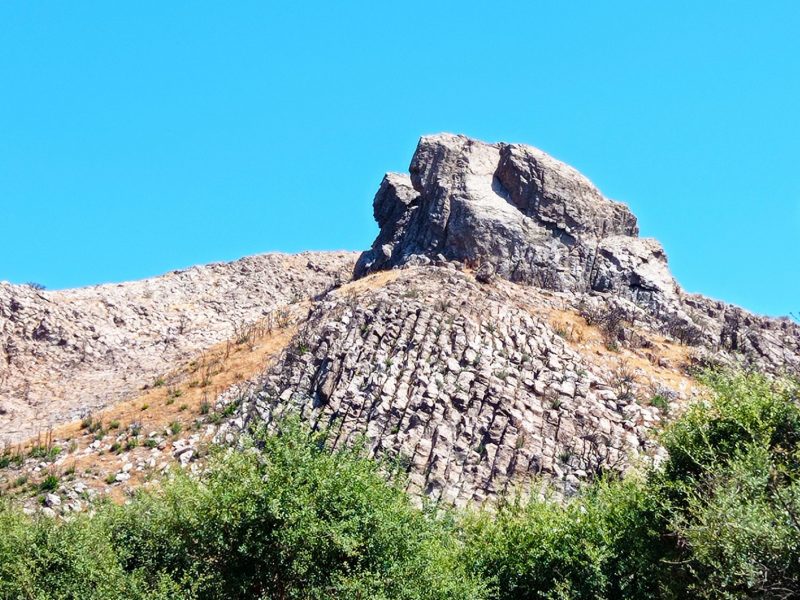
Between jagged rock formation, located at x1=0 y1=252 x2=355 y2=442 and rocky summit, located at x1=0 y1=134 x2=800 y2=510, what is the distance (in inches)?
6.9

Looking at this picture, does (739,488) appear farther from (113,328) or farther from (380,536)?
(113,328)

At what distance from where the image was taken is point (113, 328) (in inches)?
2463

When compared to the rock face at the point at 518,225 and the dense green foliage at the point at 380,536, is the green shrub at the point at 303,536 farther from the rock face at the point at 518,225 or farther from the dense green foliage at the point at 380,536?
the rock face at the point at 518,225

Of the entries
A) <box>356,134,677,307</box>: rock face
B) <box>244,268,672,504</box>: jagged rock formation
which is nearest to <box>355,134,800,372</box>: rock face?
<box>356,134,677,307</box>: rock face

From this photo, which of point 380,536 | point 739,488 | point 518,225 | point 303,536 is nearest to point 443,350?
point 518,225

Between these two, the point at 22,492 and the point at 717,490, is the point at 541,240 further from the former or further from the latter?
the point at 717,490

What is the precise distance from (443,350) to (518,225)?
13711 millimetres

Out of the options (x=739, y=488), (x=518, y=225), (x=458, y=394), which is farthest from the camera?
(x=518, y=225)

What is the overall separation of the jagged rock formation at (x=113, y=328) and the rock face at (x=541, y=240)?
9.10 m

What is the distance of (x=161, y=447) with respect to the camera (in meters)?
39.3

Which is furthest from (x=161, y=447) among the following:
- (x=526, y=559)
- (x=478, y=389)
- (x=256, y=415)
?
(x=526, y=559)

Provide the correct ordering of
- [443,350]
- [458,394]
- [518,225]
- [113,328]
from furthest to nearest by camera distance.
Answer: [113,328] < [518,225] < [443,350] < [458,394]

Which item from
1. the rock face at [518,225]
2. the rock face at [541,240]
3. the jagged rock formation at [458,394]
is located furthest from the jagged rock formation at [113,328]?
the jagged rock formation at [458,394]

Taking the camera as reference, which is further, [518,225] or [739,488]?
[518,225]
